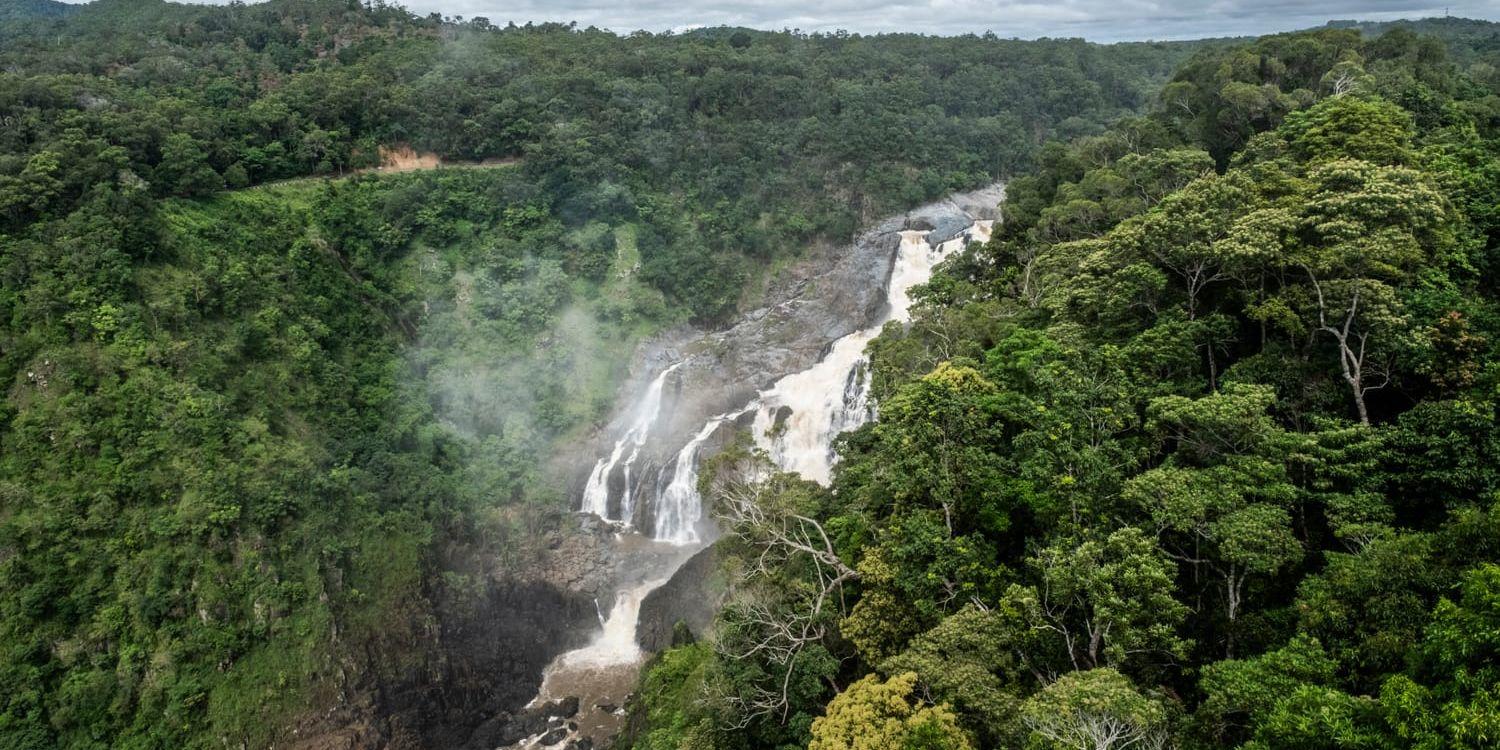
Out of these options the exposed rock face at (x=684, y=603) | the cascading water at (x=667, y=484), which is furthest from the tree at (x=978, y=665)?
the exposed rock face at (x=684, y=603)

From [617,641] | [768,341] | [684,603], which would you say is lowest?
[617,641]

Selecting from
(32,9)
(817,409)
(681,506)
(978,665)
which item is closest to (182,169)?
(681,506)

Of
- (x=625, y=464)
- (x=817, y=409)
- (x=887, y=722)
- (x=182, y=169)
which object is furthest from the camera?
(x=625, y=464)

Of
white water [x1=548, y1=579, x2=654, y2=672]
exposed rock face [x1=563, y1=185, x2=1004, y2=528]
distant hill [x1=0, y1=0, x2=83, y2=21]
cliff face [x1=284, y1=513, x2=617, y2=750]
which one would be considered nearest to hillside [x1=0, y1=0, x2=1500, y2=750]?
cliff face [x1=284, y1=513, x2=617, y2=750]

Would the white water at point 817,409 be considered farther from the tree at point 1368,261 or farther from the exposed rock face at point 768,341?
the tree at point 1368,261

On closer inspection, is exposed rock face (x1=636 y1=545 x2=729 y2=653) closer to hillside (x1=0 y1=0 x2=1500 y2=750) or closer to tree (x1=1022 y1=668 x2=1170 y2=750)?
hillside (x1=0 y1=0 x2=1500 y2=750)

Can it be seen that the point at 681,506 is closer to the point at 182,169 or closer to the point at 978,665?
the point at 978,665

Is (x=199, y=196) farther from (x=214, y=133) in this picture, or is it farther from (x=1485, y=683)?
(x=1485, y=683)
